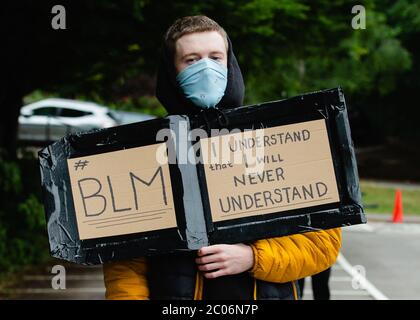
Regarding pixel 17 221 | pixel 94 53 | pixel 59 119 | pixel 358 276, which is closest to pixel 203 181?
pixel 94 53

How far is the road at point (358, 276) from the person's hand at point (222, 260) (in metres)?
5.26

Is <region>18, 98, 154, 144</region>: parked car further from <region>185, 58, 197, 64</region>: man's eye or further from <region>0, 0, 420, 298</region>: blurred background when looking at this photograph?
<region>185, 58, 197, 64</region>: man's eye

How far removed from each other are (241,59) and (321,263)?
1140 centimetres

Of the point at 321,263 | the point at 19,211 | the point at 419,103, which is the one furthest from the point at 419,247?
the point at 419,103

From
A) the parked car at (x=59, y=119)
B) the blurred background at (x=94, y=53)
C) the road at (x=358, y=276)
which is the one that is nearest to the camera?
the blurred background at (x=94, y=53)

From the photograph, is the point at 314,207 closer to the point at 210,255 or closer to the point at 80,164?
the point at 210,255

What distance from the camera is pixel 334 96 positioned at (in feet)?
8.29

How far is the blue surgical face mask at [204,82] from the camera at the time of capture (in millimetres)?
2504

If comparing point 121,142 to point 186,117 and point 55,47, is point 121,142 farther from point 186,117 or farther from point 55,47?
point 55,47

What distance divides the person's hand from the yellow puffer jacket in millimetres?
37

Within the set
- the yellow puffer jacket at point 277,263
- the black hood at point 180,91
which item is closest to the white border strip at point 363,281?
the yellow puffer jacket at point 277,263

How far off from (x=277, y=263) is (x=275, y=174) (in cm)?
30

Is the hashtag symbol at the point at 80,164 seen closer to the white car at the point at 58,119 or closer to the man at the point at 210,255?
the man at the point at 210,255
